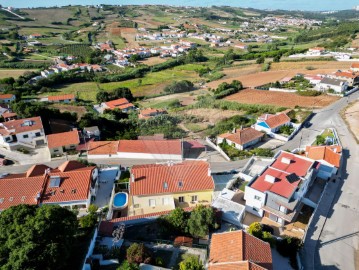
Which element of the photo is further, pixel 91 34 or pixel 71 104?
pixel 91 34

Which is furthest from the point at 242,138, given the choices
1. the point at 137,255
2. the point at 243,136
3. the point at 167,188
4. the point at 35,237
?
the point at 35,237

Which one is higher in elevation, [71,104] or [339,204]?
[339,204]

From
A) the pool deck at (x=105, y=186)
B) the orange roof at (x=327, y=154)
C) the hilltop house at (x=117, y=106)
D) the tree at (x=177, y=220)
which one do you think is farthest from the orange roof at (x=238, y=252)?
the hilltop house at (x=117, y=106)

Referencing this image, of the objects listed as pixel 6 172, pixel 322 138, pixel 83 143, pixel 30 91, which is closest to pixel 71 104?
pixel 30 91

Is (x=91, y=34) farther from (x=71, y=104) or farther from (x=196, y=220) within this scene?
(x=196, y=220)

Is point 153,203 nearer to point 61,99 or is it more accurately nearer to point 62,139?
point 62,139

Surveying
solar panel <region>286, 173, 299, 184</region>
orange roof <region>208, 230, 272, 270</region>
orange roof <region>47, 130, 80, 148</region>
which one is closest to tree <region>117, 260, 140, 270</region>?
orange roof <region>208, 230, 272, 270</region>
